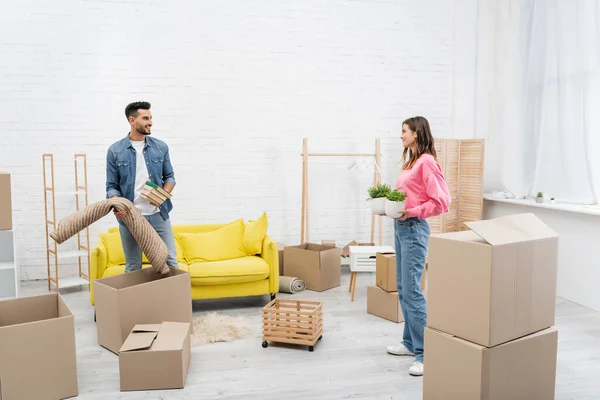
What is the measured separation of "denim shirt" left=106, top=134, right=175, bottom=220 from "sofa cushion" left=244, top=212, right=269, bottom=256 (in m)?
1.20

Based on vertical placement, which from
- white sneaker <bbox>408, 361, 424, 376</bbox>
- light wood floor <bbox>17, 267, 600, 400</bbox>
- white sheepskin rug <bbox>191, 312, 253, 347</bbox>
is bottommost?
light wood floor <bbox>17, 267, 600, 400</bbox>

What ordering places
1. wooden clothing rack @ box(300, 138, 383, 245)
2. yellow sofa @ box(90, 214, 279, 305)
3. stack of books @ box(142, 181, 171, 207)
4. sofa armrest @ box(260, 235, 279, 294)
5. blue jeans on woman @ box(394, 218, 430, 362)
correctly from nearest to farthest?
1. blue jeans on woman @ box(394, 218, 430, 362)
2. stack of books @ box(142, 181, 171, 207)
3. yellow sofa @ box(90, 214, 279, 305)
4. sofa armrest @ box(260, 235, 279, 294)
5. wooden clothing rack @ box(300, 138, 383, 245)

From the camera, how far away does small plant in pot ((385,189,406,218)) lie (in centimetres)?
304

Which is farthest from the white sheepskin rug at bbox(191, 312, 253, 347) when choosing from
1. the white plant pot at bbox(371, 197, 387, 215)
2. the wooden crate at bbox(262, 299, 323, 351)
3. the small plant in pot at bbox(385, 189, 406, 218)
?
the small plant in pot at bbox(385, 189, 406, 218)

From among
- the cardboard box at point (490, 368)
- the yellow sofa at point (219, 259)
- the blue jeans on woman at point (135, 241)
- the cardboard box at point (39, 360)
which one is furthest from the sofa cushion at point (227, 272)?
the cardboard box at point (490, 368)

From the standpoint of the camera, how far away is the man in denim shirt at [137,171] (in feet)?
12.0

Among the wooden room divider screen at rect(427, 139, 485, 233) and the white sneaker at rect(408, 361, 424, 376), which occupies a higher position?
the wooden room divider screen at rect(427, 139, 485, 233)

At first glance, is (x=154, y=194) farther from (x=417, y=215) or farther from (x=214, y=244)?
(x=417, y=215)

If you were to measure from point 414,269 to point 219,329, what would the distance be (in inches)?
60.1

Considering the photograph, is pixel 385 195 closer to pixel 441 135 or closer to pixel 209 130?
pixel 209 130

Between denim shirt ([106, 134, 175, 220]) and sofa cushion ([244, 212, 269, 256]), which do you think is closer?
denim shirt ([106, 134, 175, 220])

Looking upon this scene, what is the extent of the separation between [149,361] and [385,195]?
1659 millimetres

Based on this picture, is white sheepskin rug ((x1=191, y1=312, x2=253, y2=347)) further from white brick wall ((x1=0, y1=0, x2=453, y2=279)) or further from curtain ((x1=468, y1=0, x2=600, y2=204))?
curtain ((x1=468, y1=0, x2=600, y2=204))

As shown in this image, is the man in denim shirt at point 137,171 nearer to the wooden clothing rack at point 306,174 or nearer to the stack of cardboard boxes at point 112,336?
the stack of cardboard boxes at point 112,336
